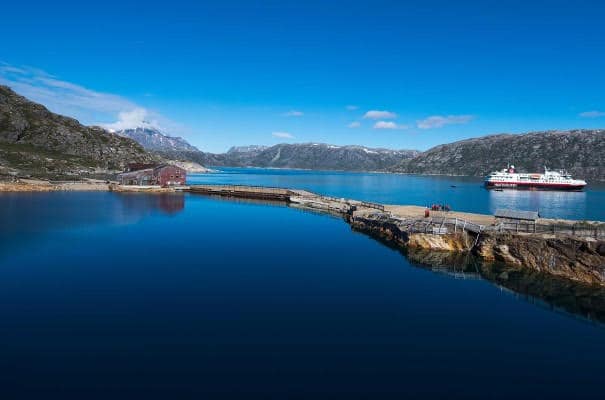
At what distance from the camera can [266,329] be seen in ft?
75.0

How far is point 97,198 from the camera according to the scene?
8631 centimetres

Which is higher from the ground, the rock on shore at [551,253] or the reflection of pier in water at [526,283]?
the rock on shore at [551,253]

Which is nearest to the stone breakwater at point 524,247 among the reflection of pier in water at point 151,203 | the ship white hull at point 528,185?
the reflection of pier in water at point 151,203

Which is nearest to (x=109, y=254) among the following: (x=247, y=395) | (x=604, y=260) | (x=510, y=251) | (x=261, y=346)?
(x=261, y=346)

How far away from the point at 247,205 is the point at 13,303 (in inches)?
2517

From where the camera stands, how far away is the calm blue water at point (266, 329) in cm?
1753

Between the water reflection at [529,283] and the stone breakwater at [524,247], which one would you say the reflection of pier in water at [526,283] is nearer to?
the water reflection at [529,283]

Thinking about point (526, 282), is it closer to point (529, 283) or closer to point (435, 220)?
point (529, 283)

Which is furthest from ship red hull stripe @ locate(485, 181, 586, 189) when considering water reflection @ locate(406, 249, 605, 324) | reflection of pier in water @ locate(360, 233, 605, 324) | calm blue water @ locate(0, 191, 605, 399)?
calm blue water @ locate(0, 191, 605, 399)

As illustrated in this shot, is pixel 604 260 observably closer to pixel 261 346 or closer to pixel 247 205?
pixel 261 346

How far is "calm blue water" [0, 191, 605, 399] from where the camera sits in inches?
690

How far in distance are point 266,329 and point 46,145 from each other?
7403 inches

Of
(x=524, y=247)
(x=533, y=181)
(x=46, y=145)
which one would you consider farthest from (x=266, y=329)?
(x=46, y=145)

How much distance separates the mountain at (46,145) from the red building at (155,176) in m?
38.5
